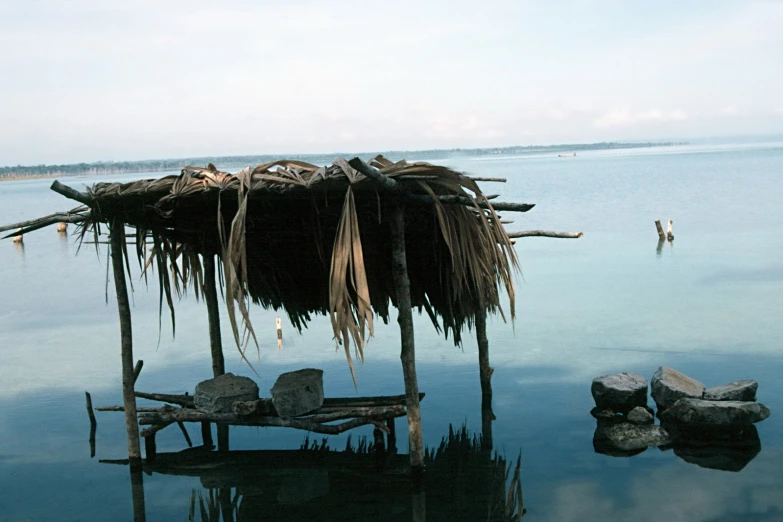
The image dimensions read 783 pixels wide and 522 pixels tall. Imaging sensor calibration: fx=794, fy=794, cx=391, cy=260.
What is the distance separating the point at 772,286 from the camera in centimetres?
2103

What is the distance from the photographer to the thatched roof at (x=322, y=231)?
7.45m

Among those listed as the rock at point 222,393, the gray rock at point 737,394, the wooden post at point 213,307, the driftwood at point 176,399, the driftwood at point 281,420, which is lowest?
the gray rock at point 737,394

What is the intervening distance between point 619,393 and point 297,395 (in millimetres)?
4765

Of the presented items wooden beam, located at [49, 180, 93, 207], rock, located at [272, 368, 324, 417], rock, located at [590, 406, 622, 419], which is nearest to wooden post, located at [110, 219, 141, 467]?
wooden beam, located at [49, 180, 93, 207]

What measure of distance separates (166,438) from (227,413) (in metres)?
2.45

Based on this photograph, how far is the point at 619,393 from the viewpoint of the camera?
1098 centimetres

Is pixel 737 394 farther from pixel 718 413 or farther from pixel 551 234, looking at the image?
pixel 551 234

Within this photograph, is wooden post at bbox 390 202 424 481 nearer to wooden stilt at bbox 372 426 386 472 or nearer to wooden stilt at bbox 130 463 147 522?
wooden stilt at bbox 372 426 386 472

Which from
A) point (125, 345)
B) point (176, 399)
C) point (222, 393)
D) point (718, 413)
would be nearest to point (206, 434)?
point (176, 399)

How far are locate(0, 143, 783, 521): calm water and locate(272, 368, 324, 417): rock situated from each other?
165 cm

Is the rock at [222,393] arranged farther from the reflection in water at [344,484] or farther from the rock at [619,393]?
the rock at [619,393]

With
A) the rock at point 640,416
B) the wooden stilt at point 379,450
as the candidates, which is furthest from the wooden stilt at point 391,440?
the rock at point 640,416

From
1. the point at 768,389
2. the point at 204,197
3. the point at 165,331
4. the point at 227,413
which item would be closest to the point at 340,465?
the point at 227,413

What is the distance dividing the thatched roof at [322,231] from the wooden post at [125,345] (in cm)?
24
